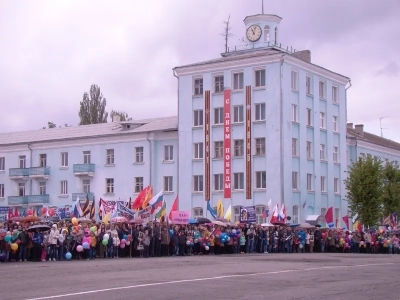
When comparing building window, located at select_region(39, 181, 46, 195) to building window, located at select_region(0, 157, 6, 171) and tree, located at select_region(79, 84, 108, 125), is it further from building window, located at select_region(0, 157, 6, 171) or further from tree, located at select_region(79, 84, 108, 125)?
tree, located at select_region(79, 84, 108, 125)

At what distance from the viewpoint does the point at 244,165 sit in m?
56.5

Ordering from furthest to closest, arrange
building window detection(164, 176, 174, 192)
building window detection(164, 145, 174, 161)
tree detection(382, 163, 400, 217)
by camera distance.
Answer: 1. building window detection(164, 145, 174, 161)
2. building window detection(164, 176, 174, 192)
3. tree detection(382, 163, 400, 217)

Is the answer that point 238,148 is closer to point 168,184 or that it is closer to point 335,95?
point 168,184

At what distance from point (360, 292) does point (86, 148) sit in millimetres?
50719

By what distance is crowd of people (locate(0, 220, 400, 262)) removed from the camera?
3042cm

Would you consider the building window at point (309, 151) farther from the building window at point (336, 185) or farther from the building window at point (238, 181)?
the building window at point (238, 181)

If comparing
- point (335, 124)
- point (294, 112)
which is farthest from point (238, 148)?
point (335, 124)

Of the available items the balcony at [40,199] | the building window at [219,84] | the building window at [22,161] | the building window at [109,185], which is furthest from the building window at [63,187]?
the building window at [219,84]

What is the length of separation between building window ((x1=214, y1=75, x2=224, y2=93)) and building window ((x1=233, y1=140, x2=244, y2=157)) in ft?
13.7

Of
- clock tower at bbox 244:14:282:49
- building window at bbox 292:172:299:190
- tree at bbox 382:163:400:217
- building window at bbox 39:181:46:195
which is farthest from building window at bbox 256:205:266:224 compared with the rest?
building window at bbox 39:181:46:195

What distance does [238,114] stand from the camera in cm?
5716

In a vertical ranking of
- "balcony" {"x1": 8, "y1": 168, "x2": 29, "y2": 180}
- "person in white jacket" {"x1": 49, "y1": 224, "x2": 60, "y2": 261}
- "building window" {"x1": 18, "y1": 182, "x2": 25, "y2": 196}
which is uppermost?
"balcony" {"x1": 8, "y1": 168, "x2": 29, "y2": 180}

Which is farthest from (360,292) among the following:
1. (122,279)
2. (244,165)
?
(244,165)

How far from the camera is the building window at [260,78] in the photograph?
5638 cm
